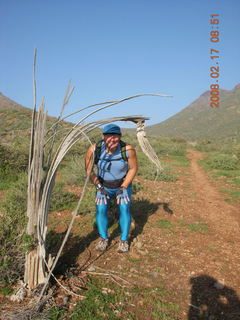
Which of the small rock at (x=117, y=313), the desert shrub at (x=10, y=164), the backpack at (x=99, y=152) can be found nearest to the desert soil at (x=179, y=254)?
the small rock at (x=117, y=313)

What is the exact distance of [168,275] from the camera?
3.05 m

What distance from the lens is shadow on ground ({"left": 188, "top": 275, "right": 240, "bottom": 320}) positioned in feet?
7.93

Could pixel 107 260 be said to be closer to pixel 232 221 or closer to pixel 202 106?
pixel 232 221

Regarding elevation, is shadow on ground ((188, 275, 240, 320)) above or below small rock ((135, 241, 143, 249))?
below

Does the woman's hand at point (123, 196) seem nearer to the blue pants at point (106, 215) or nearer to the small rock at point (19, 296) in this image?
the blue pants at point (106, 215)

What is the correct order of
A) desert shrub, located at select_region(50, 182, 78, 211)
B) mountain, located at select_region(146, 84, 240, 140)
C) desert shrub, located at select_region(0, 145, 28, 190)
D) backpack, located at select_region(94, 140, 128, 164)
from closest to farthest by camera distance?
1. backpack, located at select_region(94, 140, 128, 164)
2. desert shrub, located at select_region(50, 182, 78, 211)
3. desert shrub, located at select_region(0, 145, 28, 190)
4. mountain, located at select_region(146, 84, 240, 140)

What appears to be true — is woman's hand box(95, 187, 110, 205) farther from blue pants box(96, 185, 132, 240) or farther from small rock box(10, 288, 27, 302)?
small rock box(10, 288, 27, 302)

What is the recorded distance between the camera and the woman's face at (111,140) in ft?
9.85

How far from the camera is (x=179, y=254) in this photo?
3609 millimetres

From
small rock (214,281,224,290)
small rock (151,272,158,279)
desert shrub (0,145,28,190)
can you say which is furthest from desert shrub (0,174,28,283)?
desert shrub (0,145,28,190)

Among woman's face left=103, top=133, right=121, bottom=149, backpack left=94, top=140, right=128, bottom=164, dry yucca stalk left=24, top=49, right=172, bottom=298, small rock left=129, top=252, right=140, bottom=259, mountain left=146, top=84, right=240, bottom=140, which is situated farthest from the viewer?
mountain left=146, top=84, right=240, bottom=140

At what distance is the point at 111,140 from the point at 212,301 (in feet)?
6.82

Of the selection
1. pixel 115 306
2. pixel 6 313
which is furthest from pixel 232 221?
pixel 6 313

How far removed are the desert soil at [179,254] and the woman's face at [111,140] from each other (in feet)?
4.95
